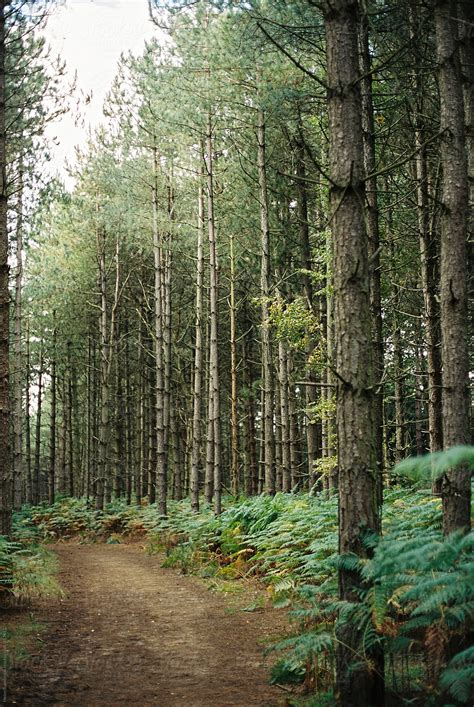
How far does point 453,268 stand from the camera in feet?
18.2

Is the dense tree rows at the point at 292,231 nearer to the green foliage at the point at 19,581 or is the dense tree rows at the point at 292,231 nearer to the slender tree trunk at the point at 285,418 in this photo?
the slender tree trunk at the point at 285,418

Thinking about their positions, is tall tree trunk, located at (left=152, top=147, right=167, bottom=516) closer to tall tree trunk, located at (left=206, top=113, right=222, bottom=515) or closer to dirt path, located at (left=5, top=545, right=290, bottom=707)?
tall tree trunk, located at (left=206, top=113, right=222, bottom=515)

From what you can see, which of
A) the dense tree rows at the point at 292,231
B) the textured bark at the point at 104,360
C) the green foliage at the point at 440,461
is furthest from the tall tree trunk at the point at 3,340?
the textured bark at the point at 104,360

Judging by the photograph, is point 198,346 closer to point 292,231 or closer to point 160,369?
point 160,369

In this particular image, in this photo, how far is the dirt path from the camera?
463cm

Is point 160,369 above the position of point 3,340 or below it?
above

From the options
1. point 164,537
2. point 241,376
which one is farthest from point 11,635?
point 241,376

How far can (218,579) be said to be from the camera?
32.6 ft

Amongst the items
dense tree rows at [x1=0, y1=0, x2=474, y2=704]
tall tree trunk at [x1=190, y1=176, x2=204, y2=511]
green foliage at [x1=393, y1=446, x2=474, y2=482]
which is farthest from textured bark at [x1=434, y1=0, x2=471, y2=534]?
tall tree trunk at [x1=190, y1=176, x2=204, y2=511]

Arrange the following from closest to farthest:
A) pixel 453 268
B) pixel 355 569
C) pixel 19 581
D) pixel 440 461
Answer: pixel 440 461, pixel 355 569, pixel 453 268, pixel 19 581

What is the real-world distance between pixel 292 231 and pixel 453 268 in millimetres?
10607

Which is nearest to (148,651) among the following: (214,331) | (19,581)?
(19,581)

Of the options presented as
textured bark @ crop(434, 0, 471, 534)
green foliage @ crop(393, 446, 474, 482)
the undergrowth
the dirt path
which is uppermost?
textured bark @ crop(434, 0, 471, 534)

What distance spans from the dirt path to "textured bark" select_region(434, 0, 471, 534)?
7.50 ft
